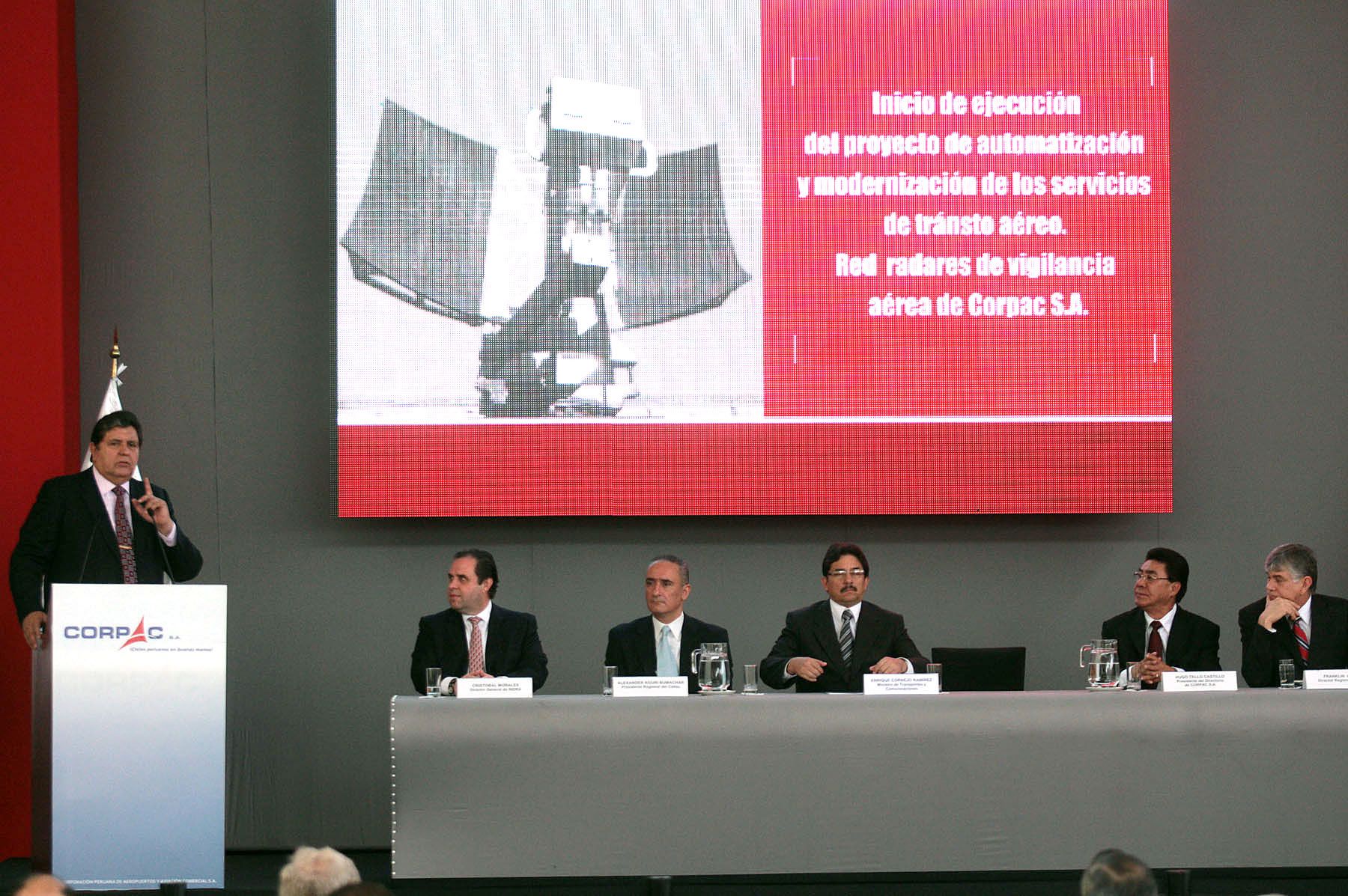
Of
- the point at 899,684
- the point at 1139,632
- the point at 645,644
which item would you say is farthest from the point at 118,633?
the point at 1139,632

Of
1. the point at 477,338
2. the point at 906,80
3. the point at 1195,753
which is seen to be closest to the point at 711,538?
the point at 477,338

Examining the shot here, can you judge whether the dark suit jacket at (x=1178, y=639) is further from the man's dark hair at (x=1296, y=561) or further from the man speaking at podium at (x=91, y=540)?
the man speaking at podium at (x=91, y=540)

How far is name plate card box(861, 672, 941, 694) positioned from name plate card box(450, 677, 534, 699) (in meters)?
0.87

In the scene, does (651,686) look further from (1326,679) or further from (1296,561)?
(1296,561)

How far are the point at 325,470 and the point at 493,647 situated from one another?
1.32 meters

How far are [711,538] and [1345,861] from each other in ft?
8.15

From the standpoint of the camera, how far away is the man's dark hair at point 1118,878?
1.91m

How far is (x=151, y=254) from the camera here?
5.39 meters

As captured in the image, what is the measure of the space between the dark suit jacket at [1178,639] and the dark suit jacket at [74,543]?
→ 291cm

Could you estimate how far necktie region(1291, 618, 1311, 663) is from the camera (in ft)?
14.4

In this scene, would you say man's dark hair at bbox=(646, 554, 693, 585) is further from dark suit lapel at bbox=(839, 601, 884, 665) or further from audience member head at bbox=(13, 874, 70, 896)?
audience member head at bbox=(13, 874, 70, 896)

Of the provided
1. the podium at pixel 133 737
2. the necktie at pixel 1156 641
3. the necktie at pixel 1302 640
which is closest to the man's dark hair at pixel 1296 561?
the necktie at pixel 1302 640

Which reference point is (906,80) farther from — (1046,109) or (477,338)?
(477,338)

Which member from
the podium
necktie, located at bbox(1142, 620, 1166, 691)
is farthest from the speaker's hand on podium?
necktie, located at bbox(1142, 620, 1166, 691)
